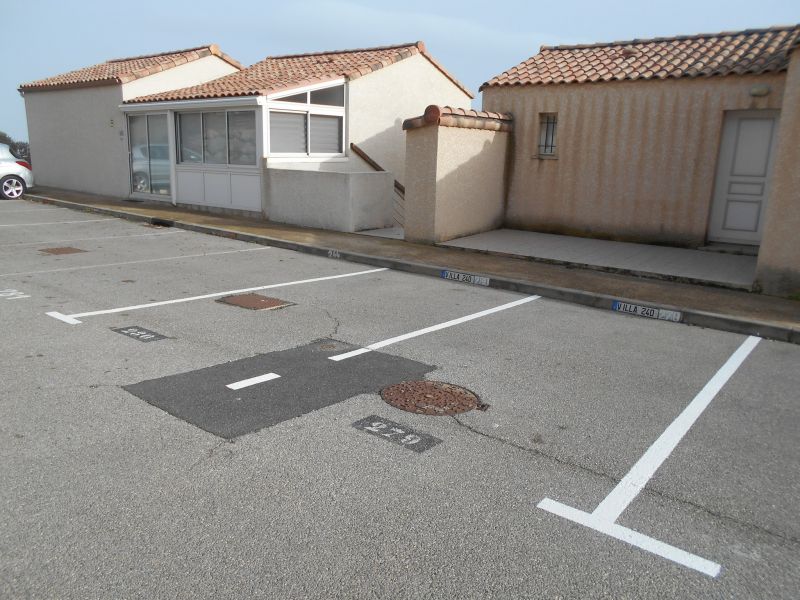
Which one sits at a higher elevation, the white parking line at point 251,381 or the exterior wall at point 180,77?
the exterior wall at point 180,77

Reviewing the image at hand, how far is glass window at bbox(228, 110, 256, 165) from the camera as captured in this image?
16.0 metres

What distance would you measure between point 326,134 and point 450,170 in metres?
5.32

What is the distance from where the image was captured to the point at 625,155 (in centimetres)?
1295

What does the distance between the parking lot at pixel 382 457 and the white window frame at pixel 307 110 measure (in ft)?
29.2

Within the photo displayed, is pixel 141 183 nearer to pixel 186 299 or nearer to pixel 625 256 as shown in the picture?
pixel 186 299

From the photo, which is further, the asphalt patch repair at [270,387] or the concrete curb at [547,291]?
the concrete curb at [547,291]

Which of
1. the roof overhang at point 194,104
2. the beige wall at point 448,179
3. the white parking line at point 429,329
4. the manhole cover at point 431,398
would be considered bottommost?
the manhole cover at point 431,398

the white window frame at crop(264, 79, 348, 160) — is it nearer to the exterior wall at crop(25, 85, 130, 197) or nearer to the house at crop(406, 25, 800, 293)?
the house at crop(406, 25, 800, 293)

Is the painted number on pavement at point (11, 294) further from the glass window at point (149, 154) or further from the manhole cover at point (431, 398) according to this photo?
the glass window at point (149, 154)

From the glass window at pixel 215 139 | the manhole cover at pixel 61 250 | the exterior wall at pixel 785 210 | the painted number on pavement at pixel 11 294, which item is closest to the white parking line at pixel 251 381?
the painted number on pavement at pixel 11 294

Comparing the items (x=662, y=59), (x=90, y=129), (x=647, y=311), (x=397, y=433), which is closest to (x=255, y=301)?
(x=397, y=433)

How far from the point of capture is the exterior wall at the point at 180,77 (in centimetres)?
1942

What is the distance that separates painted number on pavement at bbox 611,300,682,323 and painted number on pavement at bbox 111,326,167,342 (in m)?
5.62

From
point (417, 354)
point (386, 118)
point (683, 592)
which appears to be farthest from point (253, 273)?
point (386, 118)
